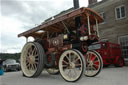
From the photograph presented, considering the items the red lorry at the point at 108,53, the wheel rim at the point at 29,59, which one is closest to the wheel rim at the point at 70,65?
the wheel rim at the point at 29,59

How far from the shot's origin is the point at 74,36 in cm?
617

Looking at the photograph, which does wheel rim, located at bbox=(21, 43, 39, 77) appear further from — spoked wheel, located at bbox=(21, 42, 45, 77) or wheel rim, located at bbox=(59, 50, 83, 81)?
wheel rim, located at bbox=(59, 50, 83, 81)

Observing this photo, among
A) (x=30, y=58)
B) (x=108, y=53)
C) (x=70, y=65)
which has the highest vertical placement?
(x=108, y=53)

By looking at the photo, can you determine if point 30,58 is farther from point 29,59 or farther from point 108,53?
point 108,53

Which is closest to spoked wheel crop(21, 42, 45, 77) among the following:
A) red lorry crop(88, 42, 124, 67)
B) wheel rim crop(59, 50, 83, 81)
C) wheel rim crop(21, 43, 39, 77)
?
wheel rim crop(21, 43, 39, 77)

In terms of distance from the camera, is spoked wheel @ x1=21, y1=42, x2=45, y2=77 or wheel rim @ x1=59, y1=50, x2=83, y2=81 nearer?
wheel rim @ x1=59, y1=50, x2=83, y2=81

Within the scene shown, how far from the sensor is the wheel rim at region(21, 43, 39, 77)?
722cm

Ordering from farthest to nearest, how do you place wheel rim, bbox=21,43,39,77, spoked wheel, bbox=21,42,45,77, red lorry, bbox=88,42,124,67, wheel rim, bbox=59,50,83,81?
1. red lorry, bbox=88,42,124,67
2. wheel rim, bbox=21,43,39,77
3. spoked wheel, bbox=21,42,45,77
4. wheel rim, bbox=59,50,83,81

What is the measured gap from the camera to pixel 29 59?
738 cm

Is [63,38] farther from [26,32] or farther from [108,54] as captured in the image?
[108,54]

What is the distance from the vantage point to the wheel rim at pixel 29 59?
23.7ft

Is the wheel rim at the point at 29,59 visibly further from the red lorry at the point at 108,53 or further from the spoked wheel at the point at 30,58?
the red lorry at the point at 108,53

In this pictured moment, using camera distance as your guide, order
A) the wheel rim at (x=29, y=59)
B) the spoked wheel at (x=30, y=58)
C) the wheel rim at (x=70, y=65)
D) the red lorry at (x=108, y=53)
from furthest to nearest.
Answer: the red lorry at (x=108, y=53) < the wheel rim at (x=29, y=59) < the spoked wheel at (x=30, y=58) < the wheel rim at (x=70, y=65)

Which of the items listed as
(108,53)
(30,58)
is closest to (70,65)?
(30,58)
